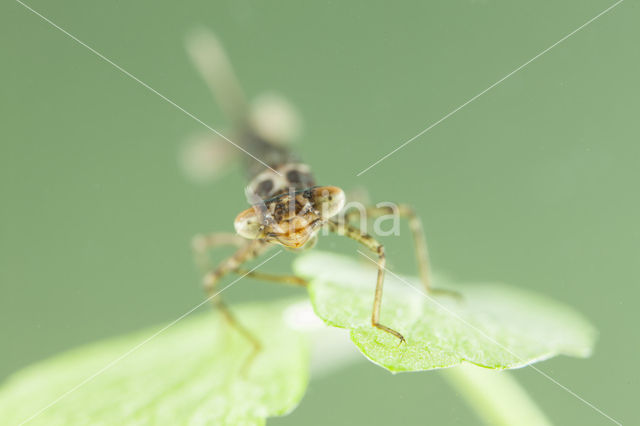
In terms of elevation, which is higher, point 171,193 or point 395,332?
point 171,193

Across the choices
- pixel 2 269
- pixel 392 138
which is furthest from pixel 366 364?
pixel 2 269

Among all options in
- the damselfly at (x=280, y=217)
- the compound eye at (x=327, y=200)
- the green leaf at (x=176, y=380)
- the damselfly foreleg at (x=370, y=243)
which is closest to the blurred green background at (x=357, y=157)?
the damselfly foreleg at (x=370, y=243)

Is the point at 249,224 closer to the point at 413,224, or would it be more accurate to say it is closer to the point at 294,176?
the point at 294,176

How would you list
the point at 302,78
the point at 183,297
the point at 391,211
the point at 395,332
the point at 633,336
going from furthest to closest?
the point at 183,297
the point at 302,78
the point at 633,336
the point at 391,211
the point at 395,332

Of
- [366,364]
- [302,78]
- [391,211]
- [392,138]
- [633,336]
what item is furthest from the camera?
[302,78]

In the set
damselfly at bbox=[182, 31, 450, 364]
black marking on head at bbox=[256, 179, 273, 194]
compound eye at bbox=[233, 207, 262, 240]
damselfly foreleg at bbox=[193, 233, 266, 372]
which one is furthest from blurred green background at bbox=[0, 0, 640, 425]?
Answer: compound eye at bbox=[233, 207, 262, 240]

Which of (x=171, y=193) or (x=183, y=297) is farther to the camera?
(x=171, y=193)

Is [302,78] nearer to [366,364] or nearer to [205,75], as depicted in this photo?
[205,75]
